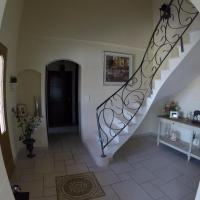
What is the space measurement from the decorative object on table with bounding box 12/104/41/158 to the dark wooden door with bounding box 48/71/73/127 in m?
2.18

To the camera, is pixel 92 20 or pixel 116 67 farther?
pixel 116 67

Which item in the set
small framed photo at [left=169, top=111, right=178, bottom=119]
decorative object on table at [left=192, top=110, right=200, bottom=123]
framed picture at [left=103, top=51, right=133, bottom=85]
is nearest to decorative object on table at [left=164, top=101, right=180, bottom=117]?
small framed photo at [left=169, top=111, right=178, bottom=119]

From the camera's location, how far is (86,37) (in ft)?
14.2

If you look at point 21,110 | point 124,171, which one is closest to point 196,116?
point 124,171

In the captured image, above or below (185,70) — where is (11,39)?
above

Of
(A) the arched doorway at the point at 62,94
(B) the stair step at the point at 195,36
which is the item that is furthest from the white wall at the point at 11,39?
(B) the stair step at the point at 195,36

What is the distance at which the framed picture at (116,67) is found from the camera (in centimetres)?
467

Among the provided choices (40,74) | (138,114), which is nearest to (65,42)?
(40,74)

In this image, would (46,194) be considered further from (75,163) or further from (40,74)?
(40,74)

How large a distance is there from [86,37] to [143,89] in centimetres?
227

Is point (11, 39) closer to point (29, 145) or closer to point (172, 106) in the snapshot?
point (29, 145)

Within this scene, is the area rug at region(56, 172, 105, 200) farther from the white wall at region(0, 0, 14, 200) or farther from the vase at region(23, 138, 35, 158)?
the white wall at region(0, 0, 14, 200)

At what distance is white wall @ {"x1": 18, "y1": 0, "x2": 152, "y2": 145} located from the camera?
12.7 feet

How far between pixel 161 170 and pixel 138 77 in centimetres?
273
